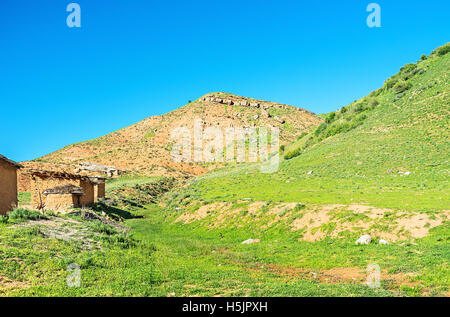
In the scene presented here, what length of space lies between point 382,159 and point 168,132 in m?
80.4

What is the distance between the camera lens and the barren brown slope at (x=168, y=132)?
7862 cm

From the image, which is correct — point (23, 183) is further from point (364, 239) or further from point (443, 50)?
point (443, 50)

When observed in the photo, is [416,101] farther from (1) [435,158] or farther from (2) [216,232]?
(2) [216,232]

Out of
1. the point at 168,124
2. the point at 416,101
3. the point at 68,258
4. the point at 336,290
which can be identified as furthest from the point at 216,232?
the point at 168,124

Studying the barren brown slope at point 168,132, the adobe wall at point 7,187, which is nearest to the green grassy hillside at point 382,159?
the adobe wall at point 7,187

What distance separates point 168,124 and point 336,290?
105391 millimetres

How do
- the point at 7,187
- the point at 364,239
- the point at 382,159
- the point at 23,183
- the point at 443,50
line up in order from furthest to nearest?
the point at 443,50, the point at 23,183, the point at 382,159, the point at 7,187, the point at 364,239

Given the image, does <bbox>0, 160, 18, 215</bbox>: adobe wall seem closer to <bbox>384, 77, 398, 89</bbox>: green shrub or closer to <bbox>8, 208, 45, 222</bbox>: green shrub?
<bbox>8, 208, 45, 222</bbox>: green shrub

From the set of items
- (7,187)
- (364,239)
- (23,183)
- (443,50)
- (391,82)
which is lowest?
(364,239)

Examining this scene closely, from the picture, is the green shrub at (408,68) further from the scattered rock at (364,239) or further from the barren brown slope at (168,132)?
the scattered rock at (364,239)

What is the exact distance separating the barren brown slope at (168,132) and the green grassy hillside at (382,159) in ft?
133

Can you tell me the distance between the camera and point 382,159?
32219 mm

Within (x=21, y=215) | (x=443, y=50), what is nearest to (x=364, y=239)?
(x=21, y=215)
